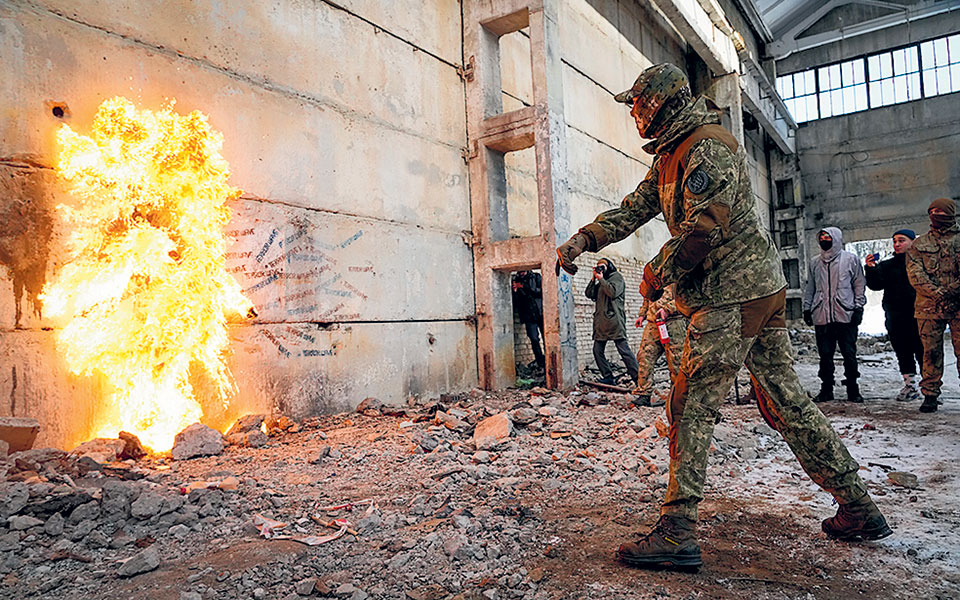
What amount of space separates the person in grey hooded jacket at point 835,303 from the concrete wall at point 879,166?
1574 cm

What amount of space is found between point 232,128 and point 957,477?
6098 millimetres

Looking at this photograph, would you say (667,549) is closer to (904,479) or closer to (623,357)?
(904,479)

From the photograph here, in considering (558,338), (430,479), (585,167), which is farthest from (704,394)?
(585,167)

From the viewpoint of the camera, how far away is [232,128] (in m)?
5.43

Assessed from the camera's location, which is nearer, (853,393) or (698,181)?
(698,181)

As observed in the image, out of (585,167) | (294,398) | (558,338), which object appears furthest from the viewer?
(585,167)

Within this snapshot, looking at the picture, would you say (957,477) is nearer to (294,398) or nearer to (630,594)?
(630,594)

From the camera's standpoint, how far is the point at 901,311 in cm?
650

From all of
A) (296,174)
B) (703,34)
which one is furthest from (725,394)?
(703,34)

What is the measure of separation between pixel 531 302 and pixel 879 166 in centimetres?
1719

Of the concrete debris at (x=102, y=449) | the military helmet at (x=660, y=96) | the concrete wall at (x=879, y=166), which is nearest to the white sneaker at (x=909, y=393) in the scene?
the military helmet at (x=660, y=96)

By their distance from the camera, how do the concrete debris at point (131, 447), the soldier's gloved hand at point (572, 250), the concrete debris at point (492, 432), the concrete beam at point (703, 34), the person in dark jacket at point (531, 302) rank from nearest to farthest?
the soldier's gloved hand at point (572, 250)
the concrete debris at point (131, 447)
the concrete debris at point (492, 432)
the person in dark jacket at point (531, 302)
the concrete beam at point (703, 34)

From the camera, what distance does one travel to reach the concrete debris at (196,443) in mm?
4328

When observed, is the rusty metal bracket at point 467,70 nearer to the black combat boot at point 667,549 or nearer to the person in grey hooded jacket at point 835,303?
the person in grey hooded jacket at point 835,303
